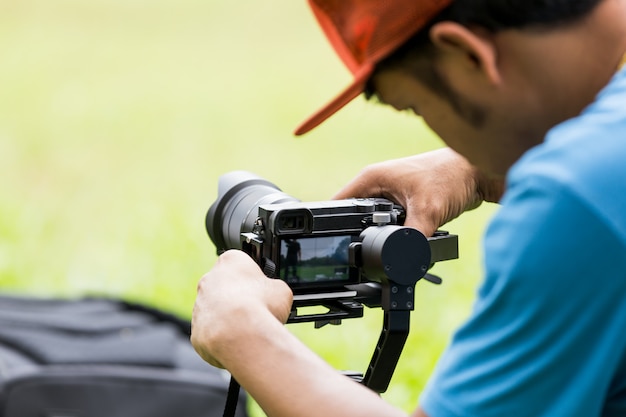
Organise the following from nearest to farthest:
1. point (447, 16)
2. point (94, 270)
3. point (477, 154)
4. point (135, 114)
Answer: point (447, 16) < point (477, 154) < point (94, 270) < point (135, 114)

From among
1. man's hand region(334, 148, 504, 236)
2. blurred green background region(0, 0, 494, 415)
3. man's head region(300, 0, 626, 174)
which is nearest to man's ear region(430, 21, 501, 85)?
man's head region(300, 0, 626, 174)

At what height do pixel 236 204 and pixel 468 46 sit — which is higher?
pixel 468 46

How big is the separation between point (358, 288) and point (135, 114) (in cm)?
814

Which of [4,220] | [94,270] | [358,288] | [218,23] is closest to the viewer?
[358,288]

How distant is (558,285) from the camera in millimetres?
1383

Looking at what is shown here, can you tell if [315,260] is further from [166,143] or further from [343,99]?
[166,143]

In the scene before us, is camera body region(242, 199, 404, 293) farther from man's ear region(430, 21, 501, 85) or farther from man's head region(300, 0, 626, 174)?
man's ear region(430, 21, 501, 85)

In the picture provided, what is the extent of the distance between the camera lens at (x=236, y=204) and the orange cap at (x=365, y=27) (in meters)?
0.52

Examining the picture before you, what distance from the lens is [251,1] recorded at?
14.6m

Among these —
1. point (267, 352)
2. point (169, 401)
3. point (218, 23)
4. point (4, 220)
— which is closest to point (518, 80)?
point (267, 352)

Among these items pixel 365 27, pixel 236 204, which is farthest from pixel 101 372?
pixel 365 27

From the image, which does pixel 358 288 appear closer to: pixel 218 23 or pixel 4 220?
pixel 4 220

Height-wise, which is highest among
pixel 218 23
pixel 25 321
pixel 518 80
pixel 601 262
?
pixel 518 80

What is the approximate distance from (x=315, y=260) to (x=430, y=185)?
399 mm
